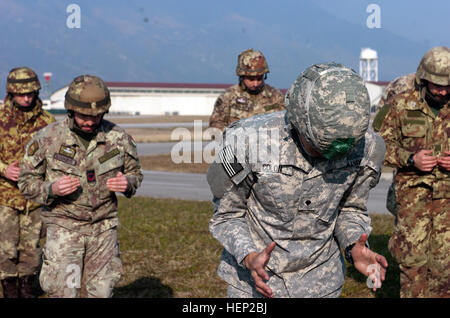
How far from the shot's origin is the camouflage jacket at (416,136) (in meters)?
6.59

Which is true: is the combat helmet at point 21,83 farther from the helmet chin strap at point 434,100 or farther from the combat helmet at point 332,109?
the combat helmet at point 332,109

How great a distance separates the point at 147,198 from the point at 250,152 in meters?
12.4

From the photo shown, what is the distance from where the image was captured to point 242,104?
9508 mm

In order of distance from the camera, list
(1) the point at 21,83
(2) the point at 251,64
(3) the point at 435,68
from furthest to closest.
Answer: (2) the point at 251,64 → (1) the point at 21,83 → (3) the point at 435,68

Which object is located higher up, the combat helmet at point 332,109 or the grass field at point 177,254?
the combat helmet at point 332,109

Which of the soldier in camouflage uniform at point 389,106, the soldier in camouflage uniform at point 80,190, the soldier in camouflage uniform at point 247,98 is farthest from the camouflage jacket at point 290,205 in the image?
the soldier in camouflage uniform at point 247,98

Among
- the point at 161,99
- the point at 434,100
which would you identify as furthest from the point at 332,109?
the point at 161,99

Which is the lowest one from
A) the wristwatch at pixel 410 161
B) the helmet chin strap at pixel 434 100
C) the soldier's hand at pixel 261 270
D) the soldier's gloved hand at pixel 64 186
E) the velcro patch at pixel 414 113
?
the soldier's hand at pixel 261 270

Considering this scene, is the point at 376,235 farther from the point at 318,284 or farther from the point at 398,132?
the point at 318,284

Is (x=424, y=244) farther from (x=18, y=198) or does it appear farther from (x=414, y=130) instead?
(x=18, y=198)

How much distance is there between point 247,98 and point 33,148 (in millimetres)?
4318

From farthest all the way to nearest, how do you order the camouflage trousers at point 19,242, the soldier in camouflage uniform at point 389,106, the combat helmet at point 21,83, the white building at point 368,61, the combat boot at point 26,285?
the white building at point 368,61
the combat boot at point 26,285
the camouflage trousers at point 19,242
the combat helmet at point 21,83
the soldier in camouflage uniform at point 389,106

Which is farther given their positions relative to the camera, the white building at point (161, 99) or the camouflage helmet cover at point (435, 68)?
the white building at point (161, 99)

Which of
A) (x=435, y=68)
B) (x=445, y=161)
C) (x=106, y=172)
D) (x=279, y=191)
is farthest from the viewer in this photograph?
(x=445, y=161)
